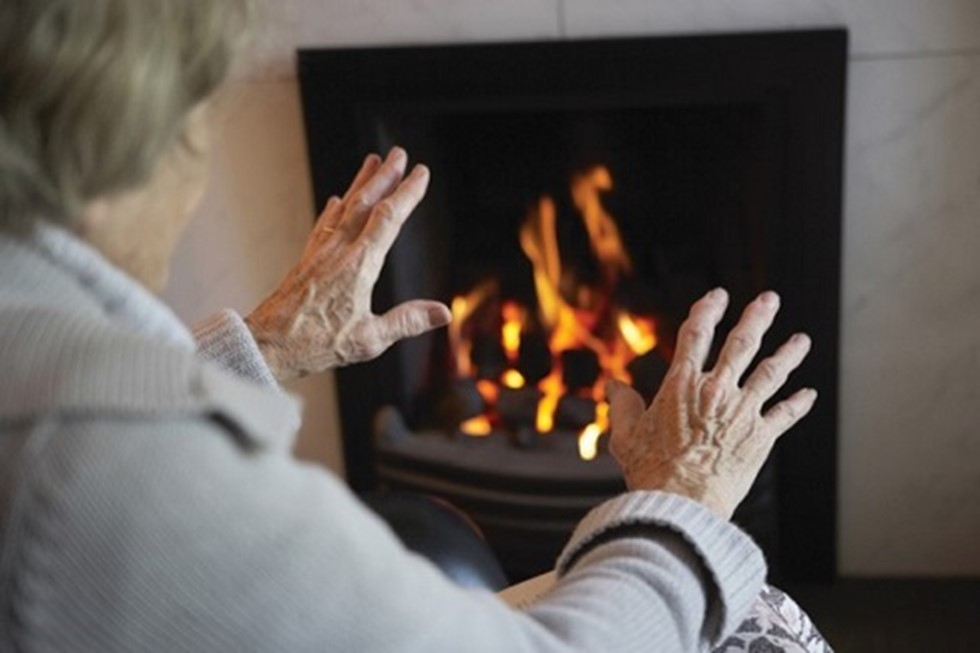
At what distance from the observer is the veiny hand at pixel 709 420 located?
982 mm

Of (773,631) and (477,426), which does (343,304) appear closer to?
(773,631)

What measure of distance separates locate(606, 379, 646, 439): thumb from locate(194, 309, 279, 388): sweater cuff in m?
0.30

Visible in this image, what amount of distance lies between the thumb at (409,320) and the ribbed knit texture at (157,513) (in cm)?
54

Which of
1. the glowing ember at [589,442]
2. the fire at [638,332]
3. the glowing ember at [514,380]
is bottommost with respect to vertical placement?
the glowing ember at [589,442]

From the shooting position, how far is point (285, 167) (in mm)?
2191

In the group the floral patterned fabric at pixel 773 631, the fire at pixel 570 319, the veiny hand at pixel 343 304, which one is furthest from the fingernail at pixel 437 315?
the fire at pixel 570 319

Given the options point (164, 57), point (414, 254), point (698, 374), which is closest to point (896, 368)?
point (414, 254)

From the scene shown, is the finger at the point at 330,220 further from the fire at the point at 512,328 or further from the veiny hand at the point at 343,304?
the fire at the point at 512,328

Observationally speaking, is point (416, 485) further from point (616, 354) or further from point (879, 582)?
point (879, 582)

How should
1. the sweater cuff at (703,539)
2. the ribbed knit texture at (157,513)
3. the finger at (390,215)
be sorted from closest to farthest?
the ribbed knit texture at (157,513)
the sweater cuff at (703,539)
the finger at (390,215)

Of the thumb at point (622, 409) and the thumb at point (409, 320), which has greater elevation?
the thumb at point (409, 320)

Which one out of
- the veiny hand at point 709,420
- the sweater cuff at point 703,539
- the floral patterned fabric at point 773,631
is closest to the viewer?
the sweater cuff at point 703,539

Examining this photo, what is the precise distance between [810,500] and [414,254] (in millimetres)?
736

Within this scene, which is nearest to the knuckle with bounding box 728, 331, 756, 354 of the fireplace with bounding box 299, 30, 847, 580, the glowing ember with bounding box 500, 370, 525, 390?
the fireplace with bounding box 299, 30, 847, 580
